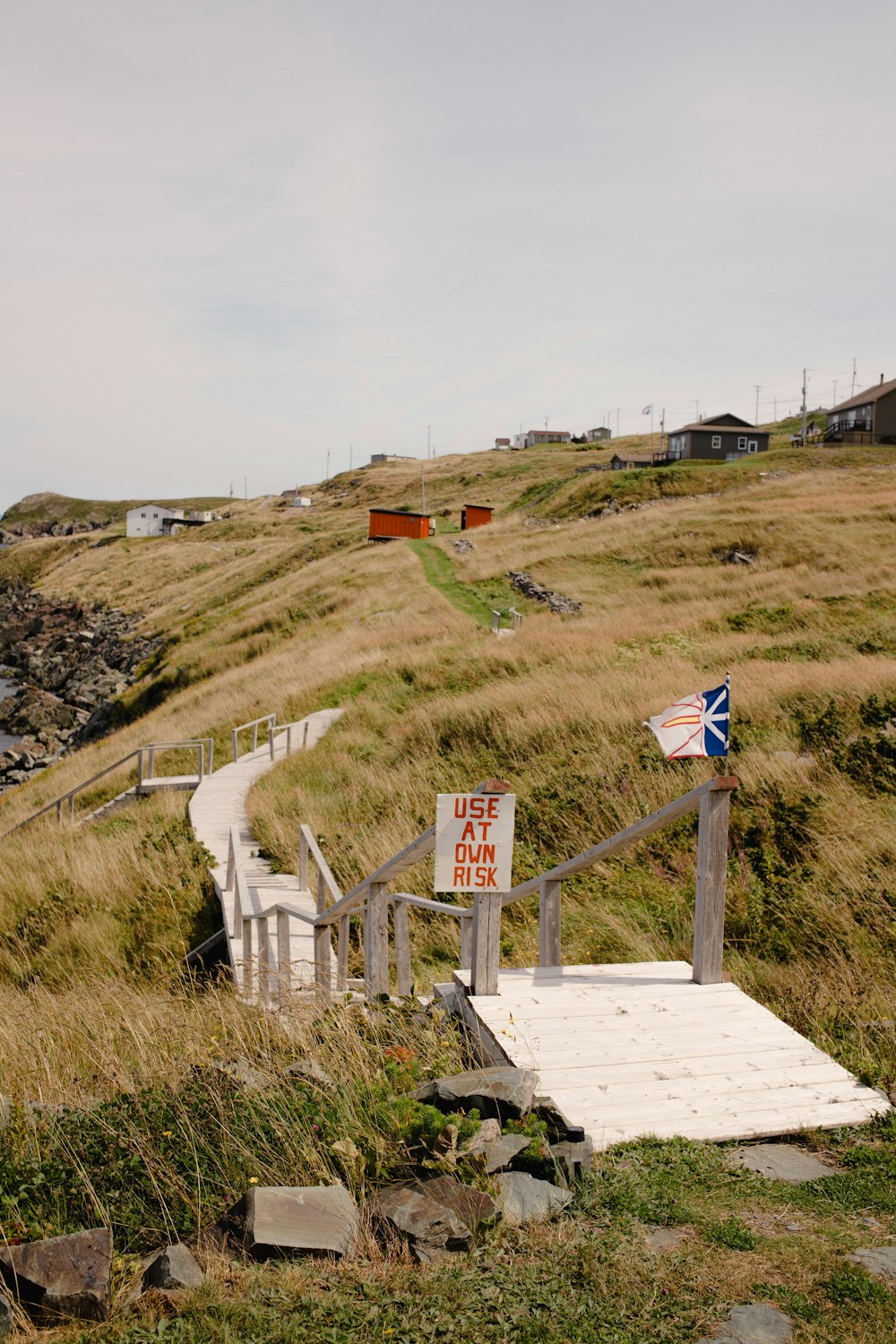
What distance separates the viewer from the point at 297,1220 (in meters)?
3.91

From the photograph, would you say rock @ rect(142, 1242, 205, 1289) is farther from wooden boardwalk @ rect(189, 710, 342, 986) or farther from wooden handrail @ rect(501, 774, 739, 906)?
wooden handrail @ rect(501, 774, 739, 906)

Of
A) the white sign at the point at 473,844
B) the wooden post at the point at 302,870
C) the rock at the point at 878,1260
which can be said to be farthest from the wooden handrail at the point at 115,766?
the rock at the point at 878,1260

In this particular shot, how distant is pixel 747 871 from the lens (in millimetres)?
8844

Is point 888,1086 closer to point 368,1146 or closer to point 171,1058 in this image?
point 368,1146

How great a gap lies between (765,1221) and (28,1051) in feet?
13.9

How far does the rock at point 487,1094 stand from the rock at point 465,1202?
1.69 ft

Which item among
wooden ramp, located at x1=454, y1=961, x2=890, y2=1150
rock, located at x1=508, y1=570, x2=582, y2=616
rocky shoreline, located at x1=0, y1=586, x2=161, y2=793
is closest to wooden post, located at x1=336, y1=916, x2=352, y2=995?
wooden ramp, located at x1=454, y1=961, x2=890, y2=1150

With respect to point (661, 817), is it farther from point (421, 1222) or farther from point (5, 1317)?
point (5, 1317)

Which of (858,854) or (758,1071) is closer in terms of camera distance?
(758,1071)

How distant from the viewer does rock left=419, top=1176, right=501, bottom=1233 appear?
13.1 ft

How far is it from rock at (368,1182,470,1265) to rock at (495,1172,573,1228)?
21cm

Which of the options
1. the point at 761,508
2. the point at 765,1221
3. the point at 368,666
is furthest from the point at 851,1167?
the point at 761,508

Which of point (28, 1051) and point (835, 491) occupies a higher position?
point (835, 491)

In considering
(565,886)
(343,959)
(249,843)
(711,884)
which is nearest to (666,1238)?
(711,884)
